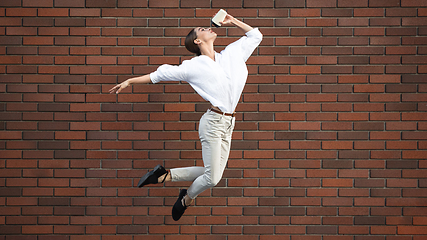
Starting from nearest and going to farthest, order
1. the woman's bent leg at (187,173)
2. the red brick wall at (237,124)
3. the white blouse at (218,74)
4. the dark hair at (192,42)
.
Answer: the white blouse at (218,74)
the dark hair at (192,42)
the woman's bent leg at (187,173)
the red brick wall at (237,124)

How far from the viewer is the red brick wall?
3.15m

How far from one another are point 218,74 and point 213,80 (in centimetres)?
6

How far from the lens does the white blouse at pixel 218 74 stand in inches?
104

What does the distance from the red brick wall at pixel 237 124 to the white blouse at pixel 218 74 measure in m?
0.46

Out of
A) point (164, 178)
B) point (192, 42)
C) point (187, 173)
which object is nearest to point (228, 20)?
point (192, 42)

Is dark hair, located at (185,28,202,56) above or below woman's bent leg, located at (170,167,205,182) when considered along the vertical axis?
above

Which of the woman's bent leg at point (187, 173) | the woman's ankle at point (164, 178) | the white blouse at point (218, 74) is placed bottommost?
the woman's ankle at point (164, 178)

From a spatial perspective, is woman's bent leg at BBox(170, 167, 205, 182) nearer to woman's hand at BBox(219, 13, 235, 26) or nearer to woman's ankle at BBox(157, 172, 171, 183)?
woman's ankle at BBox(157, 172, 171, 183)

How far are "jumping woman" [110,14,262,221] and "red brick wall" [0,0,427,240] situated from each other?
17.3 inches

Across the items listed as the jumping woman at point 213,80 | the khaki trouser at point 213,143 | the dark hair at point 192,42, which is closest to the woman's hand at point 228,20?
the jumping woman at point 213,80

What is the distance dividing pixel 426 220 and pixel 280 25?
2.34 meters

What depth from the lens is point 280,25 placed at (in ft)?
10.3

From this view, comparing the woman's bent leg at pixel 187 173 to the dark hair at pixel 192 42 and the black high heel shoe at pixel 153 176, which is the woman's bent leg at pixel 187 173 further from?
the dark hair at pixel 192 42

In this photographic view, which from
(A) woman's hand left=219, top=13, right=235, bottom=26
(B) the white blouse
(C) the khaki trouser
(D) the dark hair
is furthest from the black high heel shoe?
(A) woman's hand left=219, top=13, right=235, bottom=26
